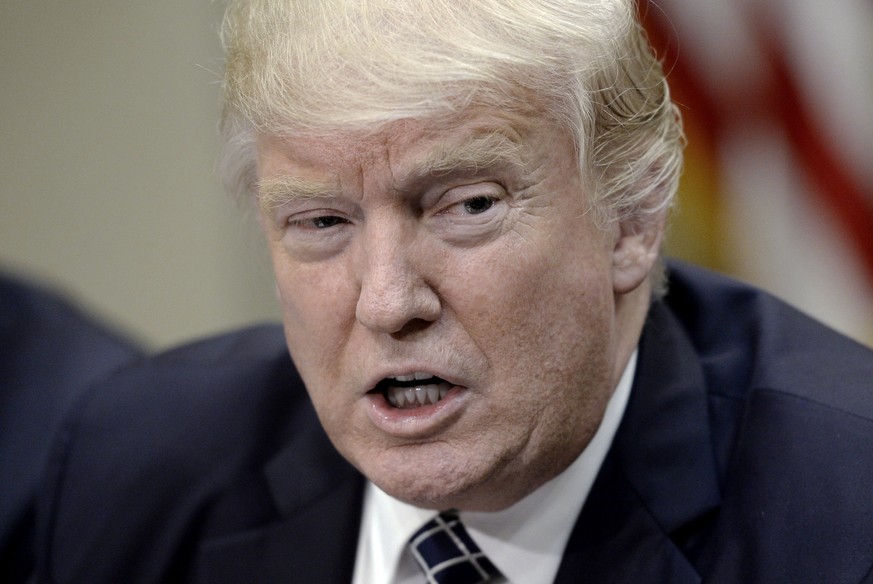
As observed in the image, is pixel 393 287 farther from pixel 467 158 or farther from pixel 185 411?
pixel 185 411

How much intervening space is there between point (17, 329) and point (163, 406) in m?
0.55

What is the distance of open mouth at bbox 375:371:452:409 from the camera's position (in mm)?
1388

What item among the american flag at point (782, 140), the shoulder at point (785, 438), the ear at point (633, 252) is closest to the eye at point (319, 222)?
the ear at point (633, 252)

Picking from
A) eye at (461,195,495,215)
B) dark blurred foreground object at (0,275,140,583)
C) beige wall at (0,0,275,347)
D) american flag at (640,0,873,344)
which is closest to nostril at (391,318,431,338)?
eye at (461,195,495,215)

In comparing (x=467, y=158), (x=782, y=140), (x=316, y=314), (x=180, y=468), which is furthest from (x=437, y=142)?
(x=782, y=140)

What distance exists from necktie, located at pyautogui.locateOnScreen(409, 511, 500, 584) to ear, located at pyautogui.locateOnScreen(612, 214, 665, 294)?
0.41 m

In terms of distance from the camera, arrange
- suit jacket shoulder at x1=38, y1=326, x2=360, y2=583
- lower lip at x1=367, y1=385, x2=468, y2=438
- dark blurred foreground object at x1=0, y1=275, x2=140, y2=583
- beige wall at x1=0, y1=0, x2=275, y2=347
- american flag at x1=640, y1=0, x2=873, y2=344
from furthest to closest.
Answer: beige wall at x1=0, y1=0, x2=275, y2=347, american flag at x1=640, y1=0, x2=873, y2=344, dark blurred foreground object at x1=0, y1=275, x2=140, y2=583, suit jacket shoulder at x1=38, y1=326, x2=360, y2=583, lower lip at x1=367, y1=385, x2=468, y2=438

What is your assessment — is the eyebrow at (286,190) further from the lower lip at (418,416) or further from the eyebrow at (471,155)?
the lower lip at (418,416)

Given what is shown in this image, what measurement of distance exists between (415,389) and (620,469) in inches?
13.4

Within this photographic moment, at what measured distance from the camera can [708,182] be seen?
2641 mm

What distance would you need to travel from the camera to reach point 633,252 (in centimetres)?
149

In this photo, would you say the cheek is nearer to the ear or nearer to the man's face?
the man's face

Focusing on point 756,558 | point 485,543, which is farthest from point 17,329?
point 756,558

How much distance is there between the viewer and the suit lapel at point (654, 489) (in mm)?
1480
